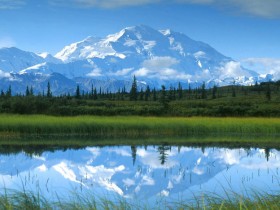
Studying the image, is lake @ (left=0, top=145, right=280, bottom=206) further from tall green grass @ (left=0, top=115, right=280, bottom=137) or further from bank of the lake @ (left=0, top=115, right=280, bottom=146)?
tall green grass @ (left=0, top=115, right=280, bottom=137)

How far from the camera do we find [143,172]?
968 inches

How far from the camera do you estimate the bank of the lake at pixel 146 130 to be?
40281mm

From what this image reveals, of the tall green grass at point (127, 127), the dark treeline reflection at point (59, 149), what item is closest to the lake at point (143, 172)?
the dark treeline reflection at point (59, 149)

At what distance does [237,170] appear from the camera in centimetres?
2547

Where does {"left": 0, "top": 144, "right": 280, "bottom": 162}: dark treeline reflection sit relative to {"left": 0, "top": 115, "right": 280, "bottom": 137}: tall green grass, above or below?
below

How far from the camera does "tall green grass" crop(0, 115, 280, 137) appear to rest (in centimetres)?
4080

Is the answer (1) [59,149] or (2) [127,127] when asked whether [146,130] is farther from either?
(1) [59,149]

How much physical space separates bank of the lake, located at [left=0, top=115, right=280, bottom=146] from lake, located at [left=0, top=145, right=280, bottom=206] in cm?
619

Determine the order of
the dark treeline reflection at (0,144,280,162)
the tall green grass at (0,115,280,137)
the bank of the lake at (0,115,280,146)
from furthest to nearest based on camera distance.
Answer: the tall green grass at (0,115,280,137) < the bank of the lake at (0,115,280,146) < the dark treeline reflection at (0,144,280,162)

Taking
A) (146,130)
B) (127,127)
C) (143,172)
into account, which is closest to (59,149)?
(143,172)

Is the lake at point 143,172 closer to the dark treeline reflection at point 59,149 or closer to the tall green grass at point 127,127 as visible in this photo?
the dark treeline reflection at point 59,149

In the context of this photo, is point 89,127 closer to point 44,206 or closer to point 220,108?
point 44,206

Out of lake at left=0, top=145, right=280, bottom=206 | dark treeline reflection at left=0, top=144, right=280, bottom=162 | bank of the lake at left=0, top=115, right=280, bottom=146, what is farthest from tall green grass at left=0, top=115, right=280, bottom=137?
lake at left=0, top=145, right=280, bottom=206

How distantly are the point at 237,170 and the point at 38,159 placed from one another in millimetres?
11051
